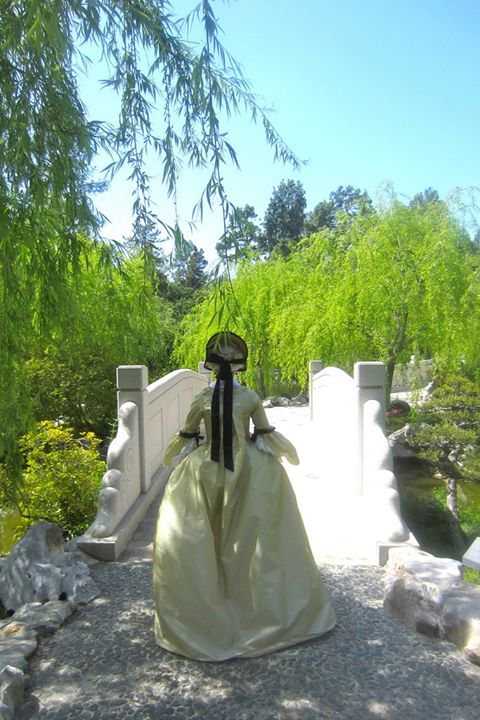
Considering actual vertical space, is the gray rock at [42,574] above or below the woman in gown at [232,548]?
below

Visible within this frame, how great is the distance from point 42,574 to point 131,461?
5.57 ft

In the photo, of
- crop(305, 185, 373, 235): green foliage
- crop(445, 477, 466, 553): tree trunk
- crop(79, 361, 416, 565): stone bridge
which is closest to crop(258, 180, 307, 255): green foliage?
crop(305, 185, 373, 235): green foliage

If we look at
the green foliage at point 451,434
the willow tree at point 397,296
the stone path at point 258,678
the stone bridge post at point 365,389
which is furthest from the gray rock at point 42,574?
the green foliage at point 451,434

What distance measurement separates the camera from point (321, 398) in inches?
315

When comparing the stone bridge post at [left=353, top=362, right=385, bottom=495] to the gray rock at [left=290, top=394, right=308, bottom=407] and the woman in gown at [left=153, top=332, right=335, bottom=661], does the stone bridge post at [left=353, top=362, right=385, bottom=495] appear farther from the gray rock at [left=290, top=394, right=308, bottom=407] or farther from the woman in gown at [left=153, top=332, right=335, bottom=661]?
the gray rock at [left=290, top=394, right=308, bottom=407]

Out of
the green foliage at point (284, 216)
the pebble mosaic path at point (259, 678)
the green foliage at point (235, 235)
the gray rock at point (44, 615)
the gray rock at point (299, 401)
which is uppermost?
the green foliage at point (284, 216)

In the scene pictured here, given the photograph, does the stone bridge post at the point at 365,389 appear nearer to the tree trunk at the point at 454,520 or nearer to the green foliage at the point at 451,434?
the tree trunk at the point at 454,520

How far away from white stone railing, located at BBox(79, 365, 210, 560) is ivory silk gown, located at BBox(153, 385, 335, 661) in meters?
1.48

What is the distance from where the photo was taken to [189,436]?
127 inches

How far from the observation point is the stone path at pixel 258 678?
2.40 metres

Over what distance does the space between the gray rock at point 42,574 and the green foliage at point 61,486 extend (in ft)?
5.86

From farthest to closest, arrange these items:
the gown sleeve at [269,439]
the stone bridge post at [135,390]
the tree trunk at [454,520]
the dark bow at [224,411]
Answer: the tree trunk at [454,520]
the stone bridge post at [135,390]
the gown sleeve at [269,439]
the dark bow at [224,411]

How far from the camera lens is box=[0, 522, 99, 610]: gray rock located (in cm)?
348

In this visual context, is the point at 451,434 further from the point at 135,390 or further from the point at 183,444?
the point at 183,444
